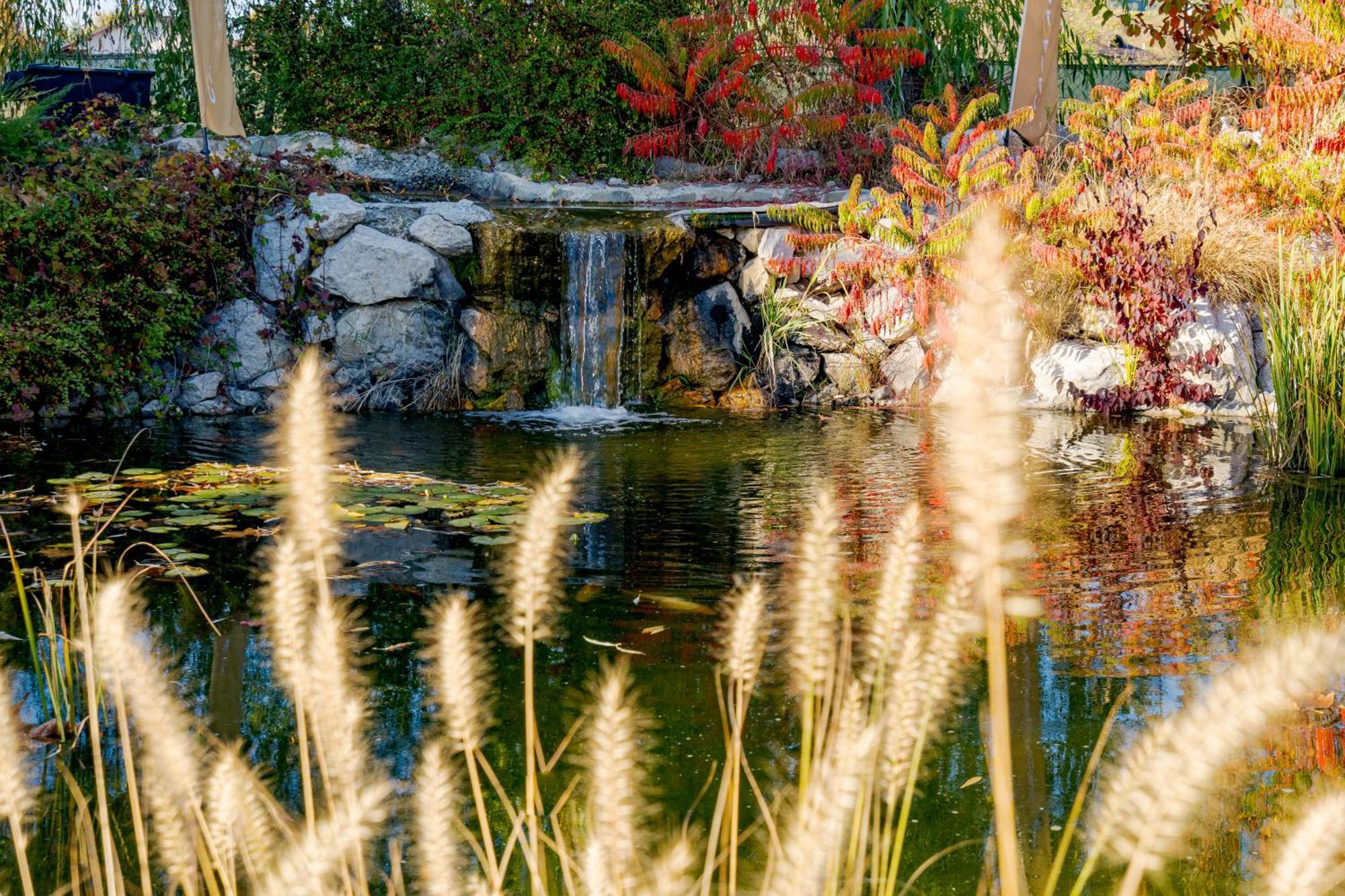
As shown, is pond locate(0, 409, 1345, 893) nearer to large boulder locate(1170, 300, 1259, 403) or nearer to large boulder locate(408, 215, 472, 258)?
large boulder locate(1170, 300, 1259, 403)

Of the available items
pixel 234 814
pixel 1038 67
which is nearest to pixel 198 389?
pixel 1038 67

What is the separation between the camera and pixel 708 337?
30.2 feet

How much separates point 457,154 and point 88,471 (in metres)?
6.49

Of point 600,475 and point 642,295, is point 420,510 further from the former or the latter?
point 642,295

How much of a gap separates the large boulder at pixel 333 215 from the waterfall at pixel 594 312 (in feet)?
4.79

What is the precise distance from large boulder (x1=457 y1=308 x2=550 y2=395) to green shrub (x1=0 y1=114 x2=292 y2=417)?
5.19ft

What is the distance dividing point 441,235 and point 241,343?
1503 millimetres

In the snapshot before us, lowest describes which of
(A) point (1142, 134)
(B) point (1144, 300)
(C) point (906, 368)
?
(C) point (906, 368)

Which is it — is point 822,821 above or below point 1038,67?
below

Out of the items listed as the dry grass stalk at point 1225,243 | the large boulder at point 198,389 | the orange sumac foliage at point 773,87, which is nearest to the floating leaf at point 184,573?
the large boulder at point 198,389

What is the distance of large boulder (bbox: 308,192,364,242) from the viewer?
349 inches

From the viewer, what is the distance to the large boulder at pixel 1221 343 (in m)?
8.19

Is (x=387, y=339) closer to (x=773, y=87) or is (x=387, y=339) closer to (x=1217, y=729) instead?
(x=773, y=87)

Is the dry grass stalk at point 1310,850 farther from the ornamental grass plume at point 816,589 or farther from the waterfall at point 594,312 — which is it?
the waterfall at point 594,312
